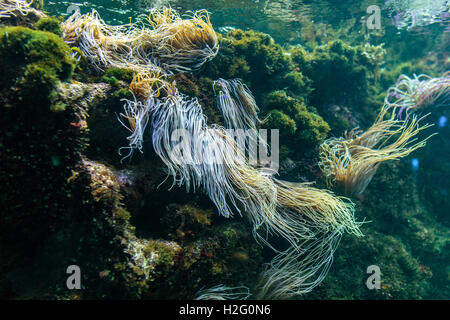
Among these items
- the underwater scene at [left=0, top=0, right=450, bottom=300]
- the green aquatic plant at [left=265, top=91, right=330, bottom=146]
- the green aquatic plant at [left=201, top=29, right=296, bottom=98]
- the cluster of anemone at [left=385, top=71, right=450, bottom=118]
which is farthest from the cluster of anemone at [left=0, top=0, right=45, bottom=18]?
the cluster of anemone at [left=385, top=71, right=450, bottom=118]

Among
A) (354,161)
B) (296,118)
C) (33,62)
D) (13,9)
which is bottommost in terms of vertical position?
(354,161)

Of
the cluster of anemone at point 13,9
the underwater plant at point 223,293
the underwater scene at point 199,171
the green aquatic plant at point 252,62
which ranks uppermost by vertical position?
the cluster of anemone at point 13,9

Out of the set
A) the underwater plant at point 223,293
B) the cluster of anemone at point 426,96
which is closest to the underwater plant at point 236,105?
the underwater plant at point 223,293

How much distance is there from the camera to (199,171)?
2.96 meters

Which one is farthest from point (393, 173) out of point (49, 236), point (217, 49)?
point (49, 236)

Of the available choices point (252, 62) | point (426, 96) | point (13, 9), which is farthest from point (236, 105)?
point (426, 96)

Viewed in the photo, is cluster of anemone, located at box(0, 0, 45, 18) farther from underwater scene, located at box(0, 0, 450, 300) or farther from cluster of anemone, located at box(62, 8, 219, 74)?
cluster of anemone, located at box(62, 8, 219, 74)

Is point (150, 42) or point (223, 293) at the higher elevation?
point (150, 42)

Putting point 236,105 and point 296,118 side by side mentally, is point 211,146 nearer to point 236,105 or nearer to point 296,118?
point 236,105

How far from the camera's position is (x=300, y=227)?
11.2ft

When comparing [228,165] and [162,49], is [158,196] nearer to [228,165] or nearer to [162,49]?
[228,165]

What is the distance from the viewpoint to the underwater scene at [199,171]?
86.2 inches

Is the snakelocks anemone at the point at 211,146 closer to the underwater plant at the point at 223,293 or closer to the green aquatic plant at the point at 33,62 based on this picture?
the underwater plant at the point at 223,293

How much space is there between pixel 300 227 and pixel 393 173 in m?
3.02
